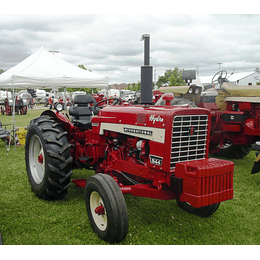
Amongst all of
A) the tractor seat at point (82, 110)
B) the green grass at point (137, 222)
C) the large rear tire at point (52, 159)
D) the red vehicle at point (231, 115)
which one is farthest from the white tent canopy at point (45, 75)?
the green grass at point (137, 222)

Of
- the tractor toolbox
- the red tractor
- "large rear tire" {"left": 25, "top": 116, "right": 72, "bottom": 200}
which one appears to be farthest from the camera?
"large rear tire" {"left": 25, "top": 116, "right": 72, "bottom": 200}

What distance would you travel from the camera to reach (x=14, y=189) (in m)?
4.51

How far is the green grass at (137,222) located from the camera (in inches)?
117

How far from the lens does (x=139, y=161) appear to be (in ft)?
10.8

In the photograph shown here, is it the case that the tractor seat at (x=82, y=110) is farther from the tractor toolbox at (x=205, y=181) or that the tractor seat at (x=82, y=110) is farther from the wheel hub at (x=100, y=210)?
the tractor toolbox at (x=205, y=181)

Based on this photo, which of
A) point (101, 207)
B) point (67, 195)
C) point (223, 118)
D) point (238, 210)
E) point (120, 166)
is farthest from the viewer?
point (223, 118)

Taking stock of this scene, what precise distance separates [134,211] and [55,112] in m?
2.02

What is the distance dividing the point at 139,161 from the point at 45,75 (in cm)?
570

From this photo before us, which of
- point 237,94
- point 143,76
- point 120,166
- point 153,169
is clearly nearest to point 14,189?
point 120,166

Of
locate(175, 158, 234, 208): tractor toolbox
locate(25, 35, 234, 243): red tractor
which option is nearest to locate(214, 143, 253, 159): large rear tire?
locate(25, 35, 234, 243): red tractor

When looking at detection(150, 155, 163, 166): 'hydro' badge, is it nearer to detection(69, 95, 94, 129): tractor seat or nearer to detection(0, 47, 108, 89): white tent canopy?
detection(69, 95, 94, 129): tractor seat

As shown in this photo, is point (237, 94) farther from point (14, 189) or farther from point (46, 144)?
point (14, 189)

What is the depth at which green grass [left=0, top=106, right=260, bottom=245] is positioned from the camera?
9.77ft

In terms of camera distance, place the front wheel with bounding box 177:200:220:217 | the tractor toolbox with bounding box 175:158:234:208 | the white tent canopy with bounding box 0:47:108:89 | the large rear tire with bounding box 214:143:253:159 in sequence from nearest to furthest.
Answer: the tractor toolbox with bounding box 175:158:234:208, the front wheel with bounding box 177:200:220:217, the large rear tire with bounding box 214:143:253:159, the white tent canopy with bounding box 0:47:108:89
